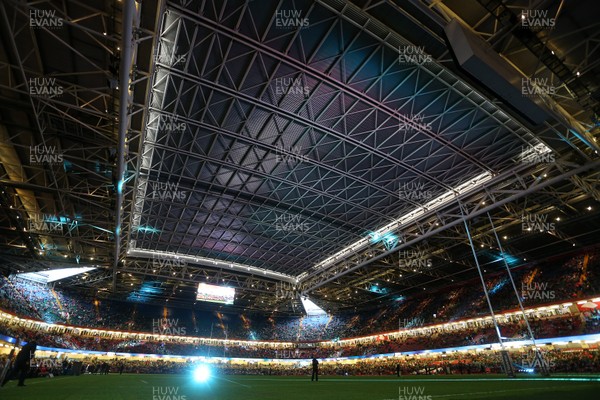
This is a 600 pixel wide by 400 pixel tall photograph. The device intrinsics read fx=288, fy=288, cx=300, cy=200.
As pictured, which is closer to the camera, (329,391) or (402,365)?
(329,391)

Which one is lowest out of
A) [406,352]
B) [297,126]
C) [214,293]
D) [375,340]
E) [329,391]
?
[329,391]

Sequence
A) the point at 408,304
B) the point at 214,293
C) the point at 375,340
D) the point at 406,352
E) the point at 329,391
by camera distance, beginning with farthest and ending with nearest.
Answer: the point at 375,340, the point at 408,304, the point at 406,352, the point at 214,293, the point at 329,391

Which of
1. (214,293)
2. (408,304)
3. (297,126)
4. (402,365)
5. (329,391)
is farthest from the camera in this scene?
(408,304)

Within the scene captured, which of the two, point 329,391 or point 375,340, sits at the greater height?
point 375,340

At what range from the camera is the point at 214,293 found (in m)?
34.2

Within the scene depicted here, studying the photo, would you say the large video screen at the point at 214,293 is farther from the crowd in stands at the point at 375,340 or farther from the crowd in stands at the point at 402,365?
the crowd in stands at the point at 375,340

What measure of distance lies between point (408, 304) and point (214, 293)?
28562 mm

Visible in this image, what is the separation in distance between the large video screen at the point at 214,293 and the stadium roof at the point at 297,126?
6.75 metres

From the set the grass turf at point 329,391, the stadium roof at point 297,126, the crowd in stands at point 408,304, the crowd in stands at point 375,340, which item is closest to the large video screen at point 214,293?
the stadium roof at point 297,126

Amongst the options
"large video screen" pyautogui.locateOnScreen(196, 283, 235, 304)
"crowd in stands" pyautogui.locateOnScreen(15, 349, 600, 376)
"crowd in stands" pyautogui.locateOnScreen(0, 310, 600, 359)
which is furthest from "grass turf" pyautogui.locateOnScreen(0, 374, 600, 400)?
"large video screen" pyautogui.locateOnScreen(196, 283, 235, 304)

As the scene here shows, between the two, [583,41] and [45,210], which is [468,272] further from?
[45,210]

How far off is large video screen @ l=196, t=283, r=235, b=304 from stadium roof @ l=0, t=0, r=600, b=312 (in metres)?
6.75

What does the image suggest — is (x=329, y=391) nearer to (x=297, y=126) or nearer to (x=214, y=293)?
(x=297, y=126)

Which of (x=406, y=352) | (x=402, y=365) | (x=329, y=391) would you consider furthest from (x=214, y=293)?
(x=329, y=391)
